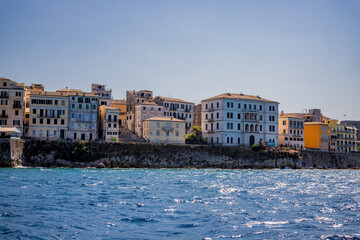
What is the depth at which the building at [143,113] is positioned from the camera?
9400 centimetres

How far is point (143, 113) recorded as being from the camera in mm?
94250

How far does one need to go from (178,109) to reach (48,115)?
100 feet

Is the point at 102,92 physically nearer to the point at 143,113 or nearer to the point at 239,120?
the point at 143,113

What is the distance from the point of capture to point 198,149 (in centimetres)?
8744

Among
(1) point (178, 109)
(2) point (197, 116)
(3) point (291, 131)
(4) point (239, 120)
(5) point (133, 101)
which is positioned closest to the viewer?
(4) point (239, 120)

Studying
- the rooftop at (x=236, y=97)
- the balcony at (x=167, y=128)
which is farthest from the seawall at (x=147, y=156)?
the rooftop at (x=236, y=97)

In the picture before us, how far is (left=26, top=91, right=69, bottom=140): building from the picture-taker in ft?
270

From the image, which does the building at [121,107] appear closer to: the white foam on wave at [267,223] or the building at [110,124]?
the building at [110,124]

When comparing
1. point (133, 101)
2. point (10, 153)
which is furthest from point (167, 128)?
point (10, 153)

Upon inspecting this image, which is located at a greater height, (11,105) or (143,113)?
(143,113)

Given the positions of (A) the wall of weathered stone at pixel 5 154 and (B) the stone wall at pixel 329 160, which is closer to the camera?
(A) the wall of weathered stone at pixel 5 154

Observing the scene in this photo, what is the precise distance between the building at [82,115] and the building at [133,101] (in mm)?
12231

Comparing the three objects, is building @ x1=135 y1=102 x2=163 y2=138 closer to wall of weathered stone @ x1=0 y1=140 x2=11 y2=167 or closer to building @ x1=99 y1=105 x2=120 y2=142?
building @ x1=99 y1=105 x2=120 y2=142

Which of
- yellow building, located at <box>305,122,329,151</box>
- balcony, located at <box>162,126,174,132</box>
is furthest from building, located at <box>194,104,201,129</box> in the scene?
yellow building, located at <box>305,122,329,151</box>
